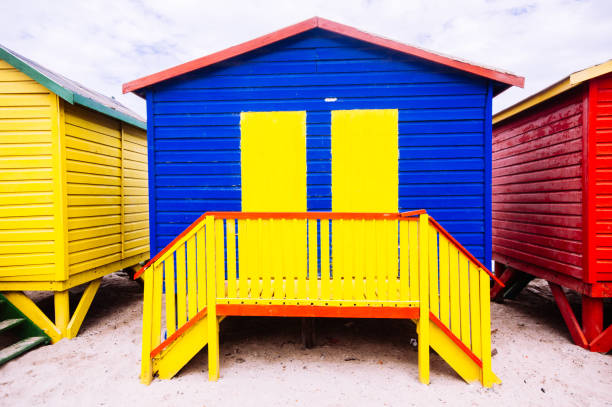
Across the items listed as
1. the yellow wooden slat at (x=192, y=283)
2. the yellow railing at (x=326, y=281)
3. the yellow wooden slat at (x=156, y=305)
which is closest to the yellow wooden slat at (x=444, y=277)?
the yellow railing at (x=326, y=281)

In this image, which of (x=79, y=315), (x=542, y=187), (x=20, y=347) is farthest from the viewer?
(x=542, y=187)

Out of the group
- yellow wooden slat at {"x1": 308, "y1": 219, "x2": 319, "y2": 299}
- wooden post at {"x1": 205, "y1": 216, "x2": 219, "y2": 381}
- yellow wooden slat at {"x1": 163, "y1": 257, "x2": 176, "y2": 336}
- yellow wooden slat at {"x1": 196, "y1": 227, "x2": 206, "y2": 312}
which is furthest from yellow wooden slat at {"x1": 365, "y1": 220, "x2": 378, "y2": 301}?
yellow wooden slat at {"x1": 163, "y1": 257, "x2": 176, "y2": 336}

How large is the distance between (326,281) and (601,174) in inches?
170

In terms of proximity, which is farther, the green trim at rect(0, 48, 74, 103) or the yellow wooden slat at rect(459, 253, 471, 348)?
the green trim at rect(0, 48, 74, 103)

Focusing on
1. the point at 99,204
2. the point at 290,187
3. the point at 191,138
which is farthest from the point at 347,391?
the point at 99,204

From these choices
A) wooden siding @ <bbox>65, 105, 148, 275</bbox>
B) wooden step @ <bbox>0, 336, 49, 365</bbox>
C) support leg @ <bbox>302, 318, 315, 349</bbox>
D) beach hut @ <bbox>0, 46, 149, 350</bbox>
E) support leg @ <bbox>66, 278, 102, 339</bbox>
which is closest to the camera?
wooden step @ <bbox>0, 336, 49, 365</bbox>

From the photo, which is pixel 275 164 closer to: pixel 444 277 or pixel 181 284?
pixel 181 284

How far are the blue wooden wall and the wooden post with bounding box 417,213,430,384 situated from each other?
1.42 meters

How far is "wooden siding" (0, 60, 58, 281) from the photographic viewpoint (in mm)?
4871

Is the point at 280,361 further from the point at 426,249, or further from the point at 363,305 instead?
the point at 426,249

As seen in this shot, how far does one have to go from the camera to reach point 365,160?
4961 millimetres

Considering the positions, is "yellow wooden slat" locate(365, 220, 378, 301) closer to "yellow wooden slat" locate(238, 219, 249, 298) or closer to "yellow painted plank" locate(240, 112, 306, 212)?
"yellow wooden slat" locate(238, 219, 249, 298)

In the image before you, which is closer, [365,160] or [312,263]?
→ [312,263]

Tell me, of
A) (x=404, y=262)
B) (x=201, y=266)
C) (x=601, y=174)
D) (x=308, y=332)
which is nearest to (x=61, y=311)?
(x=201, y=266)
